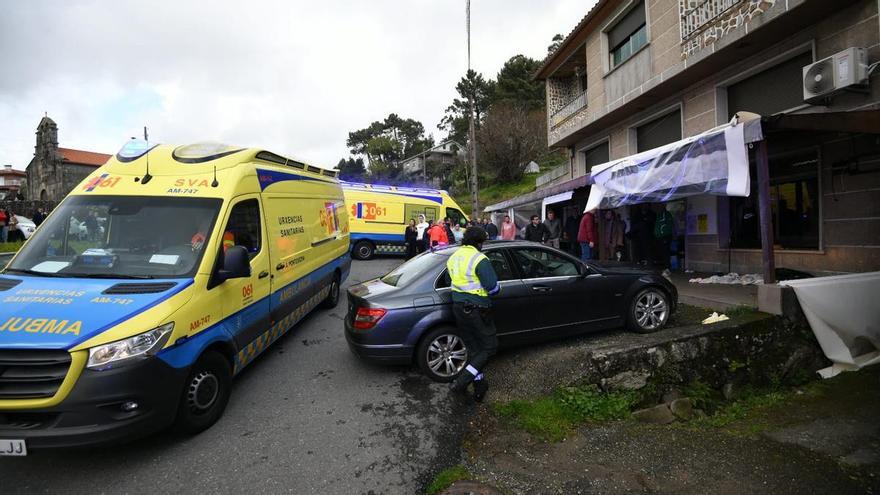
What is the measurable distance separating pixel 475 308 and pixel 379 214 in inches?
457

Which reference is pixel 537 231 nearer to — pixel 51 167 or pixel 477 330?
pixel 477 330

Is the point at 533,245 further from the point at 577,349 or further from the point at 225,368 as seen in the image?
the point at 225,368

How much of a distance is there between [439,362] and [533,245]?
1.89 meters

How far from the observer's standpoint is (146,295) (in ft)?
10.5

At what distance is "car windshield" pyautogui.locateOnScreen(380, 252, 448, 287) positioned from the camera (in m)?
4.87

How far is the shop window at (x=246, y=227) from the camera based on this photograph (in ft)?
13.9

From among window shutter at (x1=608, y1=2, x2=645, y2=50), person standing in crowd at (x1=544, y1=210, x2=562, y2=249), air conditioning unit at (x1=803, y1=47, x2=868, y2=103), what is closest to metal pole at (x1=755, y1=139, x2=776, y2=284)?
air conditioning unit at (x1=803, y1=47, x2=868, y2=103)

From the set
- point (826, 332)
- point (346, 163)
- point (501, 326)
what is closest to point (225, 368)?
point (501, 326)

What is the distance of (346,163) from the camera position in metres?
53.5

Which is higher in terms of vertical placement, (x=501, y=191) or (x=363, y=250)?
(x=501, y=191)

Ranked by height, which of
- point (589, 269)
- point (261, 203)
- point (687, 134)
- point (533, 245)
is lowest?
point (589, 269)

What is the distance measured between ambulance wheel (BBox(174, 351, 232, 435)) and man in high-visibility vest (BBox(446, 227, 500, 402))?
212 cm

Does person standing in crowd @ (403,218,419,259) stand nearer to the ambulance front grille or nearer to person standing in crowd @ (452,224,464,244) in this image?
person standing in crowd @ (452,224,464,244)

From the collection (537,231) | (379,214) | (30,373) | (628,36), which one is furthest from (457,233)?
(30,373)
